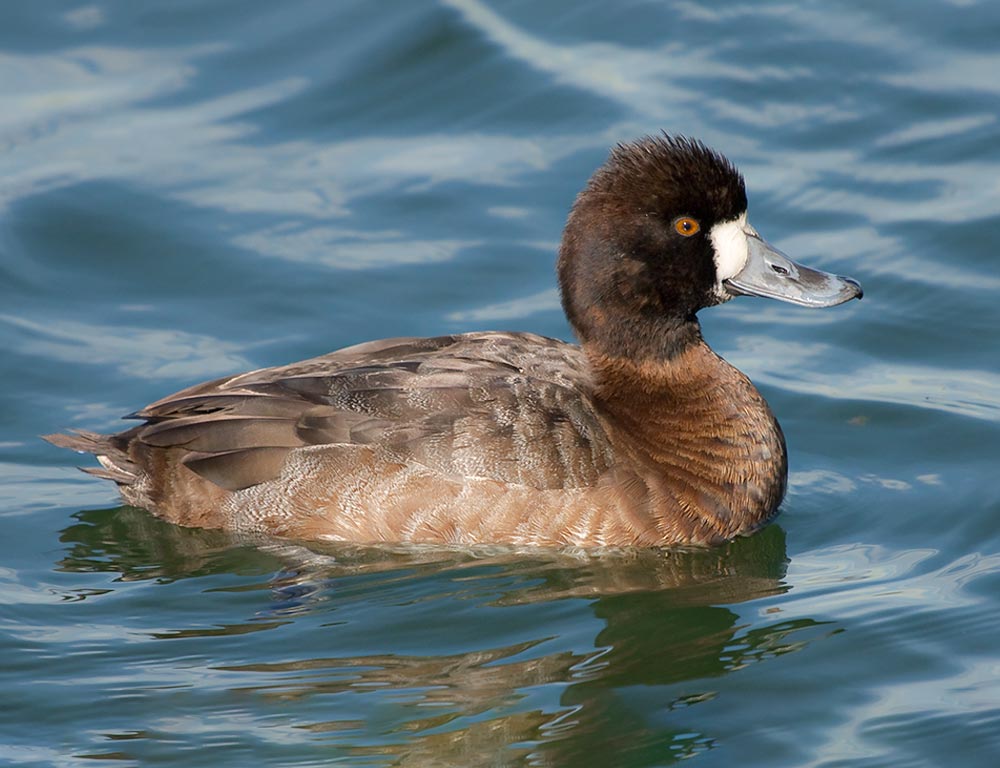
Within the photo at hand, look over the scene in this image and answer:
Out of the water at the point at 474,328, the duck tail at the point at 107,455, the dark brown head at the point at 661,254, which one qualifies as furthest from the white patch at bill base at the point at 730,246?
the duck tail at the point at 107,455

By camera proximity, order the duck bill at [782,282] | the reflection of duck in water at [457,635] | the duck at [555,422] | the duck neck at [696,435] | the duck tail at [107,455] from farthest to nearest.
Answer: the duck bill at [782,282]
the duck tail at [107,455]
the duck neck at [696,435]
the duck at [555,422]
the reflection of duck in water at [457,635]

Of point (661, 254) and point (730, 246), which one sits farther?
point (730, 246)

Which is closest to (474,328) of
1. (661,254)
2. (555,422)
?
(661,254)

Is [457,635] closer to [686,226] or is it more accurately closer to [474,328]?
[686,226]

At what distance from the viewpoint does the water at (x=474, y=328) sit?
19.9 ft

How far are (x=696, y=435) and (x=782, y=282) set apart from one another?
0.82 m

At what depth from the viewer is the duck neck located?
725 cm

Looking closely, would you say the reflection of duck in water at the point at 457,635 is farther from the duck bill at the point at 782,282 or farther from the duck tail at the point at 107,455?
the duck bill at the point at 782,282

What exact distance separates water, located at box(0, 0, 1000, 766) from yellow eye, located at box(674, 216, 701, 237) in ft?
4.54

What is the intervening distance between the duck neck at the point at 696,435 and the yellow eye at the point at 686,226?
49 cm

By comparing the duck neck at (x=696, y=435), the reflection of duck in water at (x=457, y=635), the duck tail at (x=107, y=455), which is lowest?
the reflection of duck in water at (x=457, y=635)

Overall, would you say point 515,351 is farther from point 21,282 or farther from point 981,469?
point 21,282

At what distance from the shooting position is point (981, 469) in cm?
795

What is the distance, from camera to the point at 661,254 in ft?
24.1
